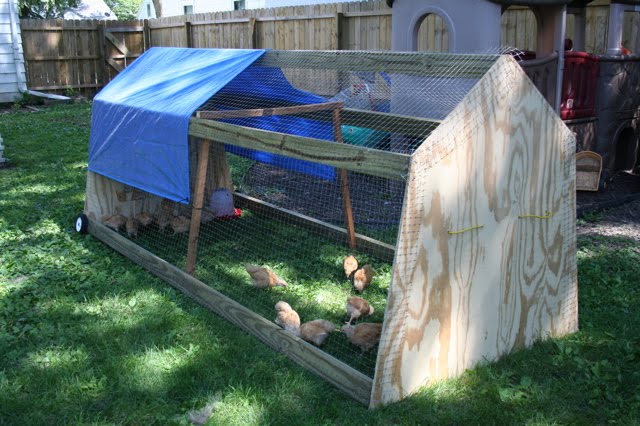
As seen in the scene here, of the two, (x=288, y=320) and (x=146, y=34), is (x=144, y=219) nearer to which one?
(x=288, y=320)

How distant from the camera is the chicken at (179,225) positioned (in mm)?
5669

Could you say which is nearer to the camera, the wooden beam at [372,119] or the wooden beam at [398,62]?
the wooden beam at [398,62]

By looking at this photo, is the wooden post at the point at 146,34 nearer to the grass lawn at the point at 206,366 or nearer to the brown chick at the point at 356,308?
the grass lawn at the point at 206,366

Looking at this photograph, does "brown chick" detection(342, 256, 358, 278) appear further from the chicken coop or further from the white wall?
the white wall

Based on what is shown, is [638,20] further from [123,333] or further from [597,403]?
[123,333]

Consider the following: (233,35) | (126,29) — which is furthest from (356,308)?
(126,29)

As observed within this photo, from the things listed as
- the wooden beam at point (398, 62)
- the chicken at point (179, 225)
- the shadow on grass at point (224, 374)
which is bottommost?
A: the shadow on grass at point (224, 374)

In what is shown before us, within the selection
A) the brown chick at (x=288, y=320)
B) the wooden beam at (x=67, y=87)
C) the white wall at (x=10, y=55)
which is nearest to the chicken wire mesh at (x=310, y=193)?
the brown chick at (x=288, y=320)

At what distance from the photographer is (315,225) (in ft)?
18.5

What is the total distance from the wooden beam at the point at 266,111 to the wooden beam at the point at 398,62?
335mm

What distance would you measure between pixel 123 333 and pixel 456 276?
6.46ft

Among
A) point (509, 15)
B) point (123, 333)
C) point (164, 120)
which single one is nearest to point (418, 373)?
point (123, 333)

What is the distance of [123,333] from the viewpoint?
12.8 ft

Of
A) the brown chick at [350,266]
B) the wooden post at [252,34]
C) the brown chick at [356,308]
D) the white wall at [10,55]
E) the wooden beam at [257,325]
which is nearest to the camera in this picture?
the wooden beam at [257,325]
